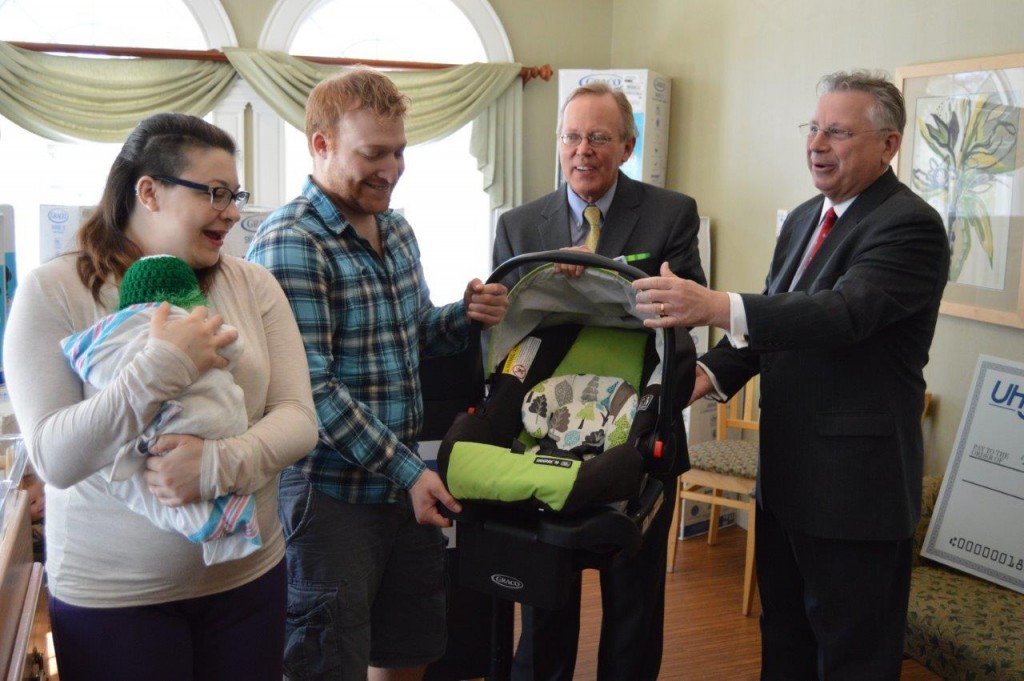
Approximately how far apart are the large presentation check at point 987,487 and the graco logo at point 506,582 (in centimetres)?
191

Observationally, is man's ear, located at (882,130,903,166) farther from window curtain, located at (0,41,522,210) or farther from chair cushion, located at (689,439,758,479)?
window curtain, located at (0,41,522,210)

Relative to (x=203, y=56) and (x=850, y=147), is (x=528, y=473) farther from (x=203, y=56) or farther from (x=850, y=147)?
(x=203, y=56)

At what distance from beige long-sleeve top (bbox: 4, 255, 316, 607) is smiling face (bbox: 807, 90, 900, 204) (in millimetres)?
1286

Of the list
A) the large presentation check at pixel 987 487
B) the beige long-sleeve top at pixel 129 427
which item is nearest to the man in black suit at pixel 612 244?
the beige long-sleeve top at pixel 129 427

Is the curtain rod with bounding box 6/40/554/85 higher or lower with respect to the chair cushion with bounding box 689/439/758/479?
higher

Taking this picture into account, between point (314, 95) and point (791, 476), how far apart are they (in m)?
1.37

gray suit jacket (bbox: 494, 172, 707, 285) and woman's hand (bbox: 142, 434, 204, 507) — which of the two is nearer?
woman's hand (bbox: 142, 434, 204, 507)

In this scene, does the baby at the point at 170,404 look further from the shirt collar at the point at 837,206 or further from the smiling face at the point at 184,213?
the shirt collar at the point at 837,206

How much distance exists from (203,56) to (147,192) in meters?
4.14

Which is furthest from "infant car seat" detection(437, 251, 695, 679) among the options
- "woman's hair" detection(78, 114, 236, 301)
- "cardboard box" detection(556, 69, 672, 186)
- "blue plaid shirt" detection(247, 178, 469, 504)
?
"cardboard box" detection(556, 69, 672, 186)

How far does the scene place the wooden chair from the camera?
145 inches

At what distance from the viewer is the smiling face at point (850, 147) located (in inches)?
80.7

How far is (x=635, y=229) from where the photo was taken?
90.4 inches

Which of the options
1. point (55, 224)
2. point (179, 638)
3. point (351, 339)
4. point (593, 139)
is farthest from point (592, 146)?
point (55, 224)
